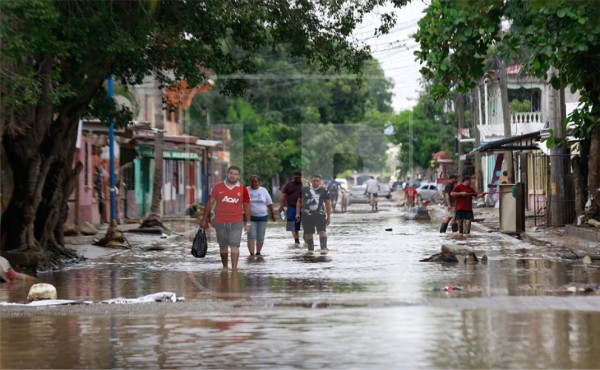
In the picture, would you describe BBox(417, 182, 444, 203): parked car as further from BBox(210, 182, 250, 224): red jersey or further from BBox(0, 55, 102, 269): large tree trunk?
BBox(210, 182, 250, 224): red jersey

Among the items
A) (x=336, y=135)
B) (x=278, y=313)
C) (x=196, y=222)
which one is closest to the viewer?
(x=278, y=313)

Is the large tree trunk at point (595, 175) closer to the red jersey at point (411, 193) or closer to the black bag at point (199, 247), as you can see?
the black bag at point (199, 247)

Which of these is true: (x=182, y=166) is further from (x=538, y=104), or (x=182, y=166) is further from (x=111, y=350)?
(x=111, y=350)

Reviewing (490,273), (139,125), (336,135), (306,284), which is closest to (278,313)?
(306,284)

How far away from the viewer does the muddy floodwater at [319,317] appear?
10.4 m

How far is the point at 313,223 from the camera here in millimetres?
26250

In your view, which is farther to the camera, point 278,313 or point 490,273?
point 490,273

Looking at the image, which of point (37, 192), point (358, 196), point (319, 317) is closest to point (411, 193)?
point (358, 196)

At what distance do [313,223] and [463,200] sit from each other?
26.2ft

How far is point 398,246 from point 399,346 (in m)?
17.5

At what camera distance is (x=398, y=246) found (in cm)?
2825

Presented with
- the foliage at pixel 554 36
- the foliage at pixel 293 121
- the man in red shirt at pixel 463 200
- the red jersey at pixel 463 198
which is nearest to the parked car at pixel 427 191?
the foliage at pixel 293 121

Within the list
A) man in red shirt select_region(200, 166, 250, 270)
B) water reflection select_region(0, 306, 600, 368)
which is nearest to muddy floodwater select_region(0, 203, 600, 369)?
water reflection select_region(0, 306, 600, 368)

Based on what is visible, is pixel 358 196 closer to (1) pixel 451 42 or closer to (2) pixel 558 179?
(2) pixel 558 179
